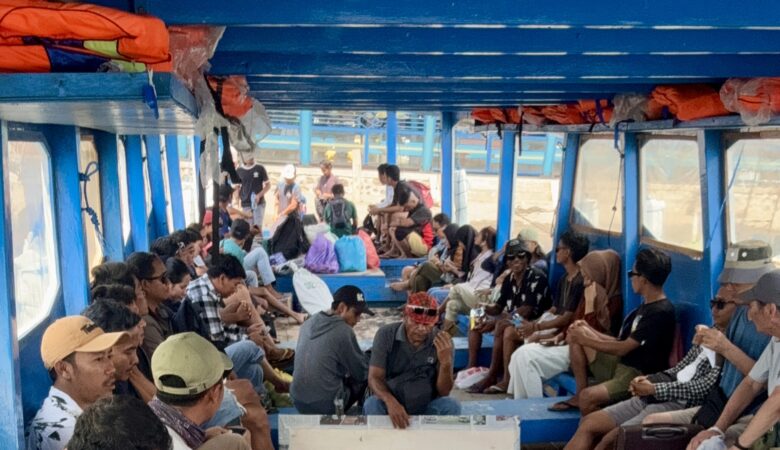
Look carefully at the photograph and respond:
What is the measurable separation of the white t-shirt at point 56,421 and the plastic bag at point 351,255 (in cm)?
785

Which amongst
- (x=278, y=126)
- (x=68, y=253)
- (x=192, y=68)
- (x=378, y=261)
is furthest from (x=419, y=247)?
(x=278, y=126)

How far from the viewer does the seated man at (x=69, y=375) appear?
3.18 meters

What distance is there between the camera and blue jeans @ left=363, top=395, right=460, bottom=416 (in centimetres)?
493

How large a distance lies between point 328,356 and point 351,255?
5991mm

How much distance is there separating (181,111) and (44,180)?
1.70 m

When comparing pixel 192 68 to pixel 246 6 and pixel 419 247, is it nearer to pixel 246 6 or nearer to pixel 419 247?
pixel 246 6

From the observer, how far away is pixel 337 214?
12430mm

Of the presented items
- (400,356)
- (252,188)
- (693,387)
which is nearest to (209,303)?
(400,356)

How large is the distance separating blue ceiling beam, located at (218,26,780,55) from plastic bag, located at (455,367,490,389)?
387 cm

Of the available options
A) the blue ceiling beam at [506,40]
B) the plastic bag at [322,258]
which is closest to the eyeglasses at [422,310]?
the blue ceiling beam at [506,40]

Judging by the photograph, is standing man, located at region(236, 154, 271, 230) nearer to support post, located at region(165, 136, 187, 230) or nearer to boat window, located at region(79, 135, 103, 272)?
support post, located at region(165, 136, 187, 230)

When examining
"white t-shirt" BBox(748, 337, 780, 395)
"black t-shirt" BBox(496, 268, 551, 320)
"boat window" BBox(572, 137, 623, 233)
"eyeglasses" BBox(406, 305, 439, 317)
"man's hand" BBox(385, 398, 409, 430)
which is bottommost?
"man's hand" BBox(385, 398, 409, 430)

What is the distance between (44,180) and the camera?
4.60 m

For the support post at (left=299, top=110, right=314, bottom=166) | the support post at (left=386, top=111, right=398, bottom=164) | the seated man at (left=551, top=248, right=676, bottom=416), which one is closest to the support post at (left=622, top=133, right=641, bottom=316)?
the seated man at (left=551, top=248, right=676, bottom=416)
